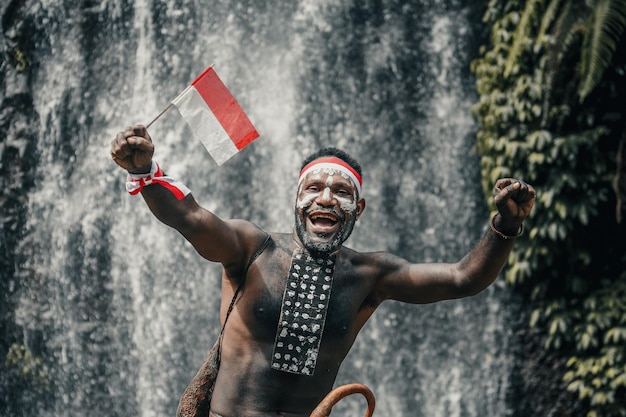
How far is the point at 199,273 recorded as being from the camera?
331 inches

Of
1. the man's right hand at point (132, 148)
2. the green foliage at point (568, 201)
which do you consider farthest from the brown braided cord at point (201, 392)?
the green foliage at point (568, 201)

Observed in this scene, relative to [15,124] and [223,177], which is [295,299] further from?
[15,124]

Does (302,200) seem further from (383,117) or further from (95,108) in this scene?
(95,108)

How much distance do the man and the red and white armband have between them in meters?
0.19

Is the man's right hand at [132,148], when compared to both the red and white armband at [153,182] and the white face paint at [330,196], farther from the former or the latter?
the white face paint at [330,196]

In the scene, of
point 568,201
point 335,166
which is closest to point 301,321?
point 335,166

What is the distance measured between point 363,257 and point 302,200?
0.34 meters

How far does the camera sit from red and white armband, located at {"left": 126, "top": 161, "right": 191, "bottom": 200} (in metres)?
2.87

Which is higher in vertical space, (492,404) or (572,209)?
(572,209)

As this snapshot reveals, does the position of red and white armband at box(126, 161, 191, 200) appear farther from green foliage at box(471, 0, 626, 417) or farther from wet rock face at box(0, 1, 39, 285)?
wet rock face at box(0, 1, 39, 285)

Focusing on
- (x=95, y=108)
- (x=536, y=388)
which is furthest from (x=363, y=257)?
(x=95, y=108)

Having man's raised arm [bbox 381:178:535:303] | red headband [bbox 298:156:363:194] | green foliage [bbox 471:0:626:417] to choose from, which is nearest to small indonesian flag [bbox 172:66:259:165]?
red headband [bbox 298:156:363:194]

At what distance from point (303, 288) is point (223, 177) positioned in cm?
546

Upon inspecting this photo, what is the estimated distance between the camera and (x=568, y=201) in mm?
7383
